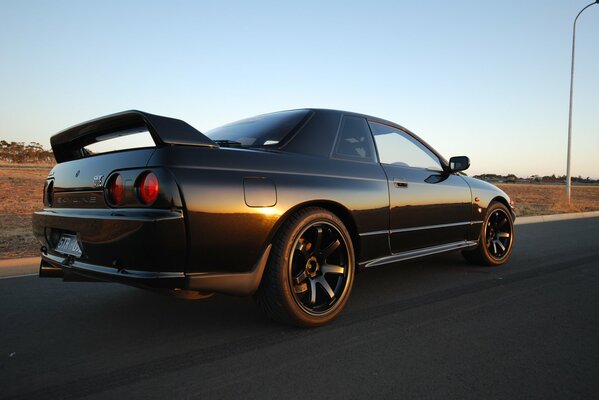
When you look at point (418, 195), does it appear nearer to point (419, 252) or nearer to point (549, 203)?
point (419, 252)

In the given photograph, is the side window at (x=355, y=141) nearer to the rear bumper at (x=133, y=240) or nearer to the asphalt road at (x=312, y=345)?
the asphalt road at (x=312, y=345)

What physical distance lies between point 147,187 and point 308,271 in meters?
1.18

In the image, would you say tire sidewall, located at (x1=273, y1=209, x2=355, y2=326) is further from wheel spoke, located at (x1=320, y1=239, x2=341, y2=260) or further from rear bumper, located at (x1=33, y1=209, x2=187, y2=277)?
rear bumper, located at (x1=33, y1=209, x2=187, y2=277)

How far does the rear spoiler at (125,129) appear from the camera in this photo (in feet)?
7.72

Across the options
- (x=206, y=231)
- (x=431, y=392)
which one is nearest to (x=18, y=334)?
(x=206, y=231)

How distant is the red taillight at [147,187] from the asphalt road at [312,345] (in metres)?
0.86

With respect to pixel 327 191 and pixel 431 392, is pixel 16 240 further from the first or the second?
pixel 431 392

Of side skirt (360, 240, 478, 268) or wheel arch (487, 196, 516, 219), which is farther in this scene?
wheel arch (487, 196, 516, 219)

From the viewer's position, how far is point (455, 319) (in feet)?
9.78

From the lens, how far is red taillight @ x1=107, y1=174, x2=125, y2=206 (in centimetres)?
239

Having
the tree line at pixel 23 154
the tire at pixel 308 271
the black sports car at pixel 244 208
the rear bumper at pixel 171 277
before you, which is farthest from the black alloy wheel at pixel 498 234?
the tree line at pixel 23 154

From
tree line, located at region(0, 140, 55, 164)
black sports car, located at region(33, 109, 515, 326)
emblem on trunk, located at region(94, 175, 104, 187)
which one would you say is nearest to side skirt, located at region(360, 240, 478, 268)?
black sports car, located at region(33, 109, 515, 326)

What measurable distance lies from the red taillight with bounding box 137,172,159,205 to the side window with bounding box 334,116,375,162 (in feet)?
4.62

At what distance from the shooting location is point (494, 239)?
197 inches
